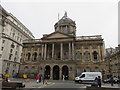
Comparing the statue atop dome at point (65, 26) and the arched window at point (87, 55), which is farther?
the statue atop dome at point (65, 26)

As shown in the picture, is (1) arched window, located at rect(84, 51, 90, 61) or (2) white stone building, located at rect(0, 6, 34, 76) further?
(2) white stone building, located at rect(0, 6, 34, 76)

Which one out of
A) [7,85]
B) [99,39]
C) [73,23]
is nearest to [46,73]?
[99,39]

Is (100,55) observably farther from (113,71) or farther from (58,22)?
(58,22)

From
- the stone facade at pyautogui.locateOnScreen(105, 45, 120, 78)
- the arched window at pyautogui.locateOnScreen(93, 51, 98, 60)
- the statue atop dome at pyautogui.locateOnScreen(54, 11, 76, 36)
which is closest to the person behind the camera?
the stone facade at pyautogui.locateOnScreen(105, 45, 120, 78)

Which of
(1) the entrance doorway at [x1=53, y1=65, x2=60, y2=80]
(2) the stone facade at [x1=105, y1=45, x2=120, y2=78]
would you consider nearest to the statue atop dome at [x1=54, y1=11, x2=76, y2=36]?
(1) the entrance doorway at [x1=53, y1=65, x2=60, y2=80]

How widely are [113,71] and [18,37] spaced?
4319 centimetres

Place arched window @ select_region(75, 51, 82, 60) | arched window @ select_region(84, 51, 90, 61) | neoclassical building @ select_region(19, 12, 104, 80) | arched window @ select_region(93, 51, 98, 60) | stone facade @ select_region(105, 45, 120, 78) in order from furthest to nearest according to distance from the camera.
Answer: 1. arched window @ select_region(75, 51, 82, 60)
2. arched window @ select_region(84, 51, 90, 61)
3. arched window @ select_region(93, 51, 98, 60)
4. neoclassical building @ select_region(19, 12, 104, 80)
5. stone facade @ select_region(105, 45, 120, 78)

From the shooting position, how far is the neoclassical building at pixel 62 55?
141 feet

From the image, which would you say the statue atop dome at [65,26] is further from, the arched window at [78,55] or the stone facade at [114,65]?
the stone facade at [114,65]

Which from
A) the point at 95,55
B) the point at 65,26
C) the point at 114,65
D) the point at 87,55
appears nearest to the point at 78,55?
the point at 87,55

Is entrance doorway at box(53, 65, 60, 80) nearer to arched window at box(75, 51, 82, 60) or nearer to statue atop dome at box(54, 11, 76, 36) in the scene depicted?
arched window at box(75, 51, 82, 60)

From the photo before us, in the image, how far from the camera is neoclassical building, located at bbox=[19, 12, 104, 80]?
42938 mm

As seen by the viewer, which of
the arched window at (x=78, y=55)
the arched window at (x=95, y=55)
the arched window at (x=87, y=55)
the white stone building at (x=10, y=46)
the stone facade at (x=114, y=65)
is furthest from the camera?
the white stone building at (x=10, y=46)

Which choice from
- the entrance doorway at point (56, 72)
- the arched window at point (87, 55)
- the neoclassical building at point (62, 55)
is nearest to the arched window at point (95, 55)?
the neoclassical building at point (62, 55)
